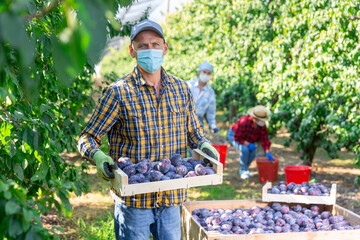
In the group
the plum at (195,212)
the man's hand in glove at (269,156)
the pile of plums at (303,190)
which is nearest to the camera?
the plum at (195,212)

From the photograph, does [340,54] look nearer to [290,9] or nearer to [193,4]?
[290,9]

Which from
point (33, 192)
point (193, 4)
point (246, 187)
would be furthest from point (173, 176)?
point (193, 4)

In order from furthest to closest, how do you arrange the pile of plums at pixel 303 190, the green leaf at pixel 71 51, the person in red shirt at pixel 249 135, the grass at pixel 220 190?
the person in red shirt at pixel 249 135 < the grass at pixel 220 190 < the pile of plums at pixel 303 190 < the green leaf at pixel 71 51

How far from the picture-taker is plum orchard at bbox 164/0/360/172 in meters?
5.52

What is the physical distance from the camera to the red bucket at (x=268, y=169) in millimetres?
6469

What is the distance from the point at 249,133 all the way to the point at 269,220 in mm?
3375

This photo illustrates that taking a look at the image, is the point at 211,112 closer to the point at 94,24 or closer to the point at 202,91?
the point at 202,91

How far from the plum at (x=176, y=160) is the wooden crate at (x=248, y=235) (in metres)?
0.77

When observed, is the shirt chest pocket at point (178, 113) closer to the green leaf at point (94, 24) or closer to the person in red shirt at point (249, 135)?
the green leaf at point (94, 24)

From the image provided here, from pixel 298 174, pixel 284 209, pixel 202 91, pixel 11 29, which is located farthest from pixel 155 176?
pixel 202 91

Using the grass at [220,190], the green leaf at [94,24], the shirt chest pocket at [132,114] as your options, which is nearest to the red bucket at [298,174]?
the grass at [220,190]

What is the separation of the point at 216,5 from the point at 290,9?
3222 mm

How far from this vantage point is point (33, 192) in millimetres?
2492

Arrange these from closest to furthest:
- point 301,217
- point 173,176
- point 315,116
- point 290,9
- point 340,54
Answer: point 173,176
point 301,217
point 340,54
point 315,116
point 290,9
